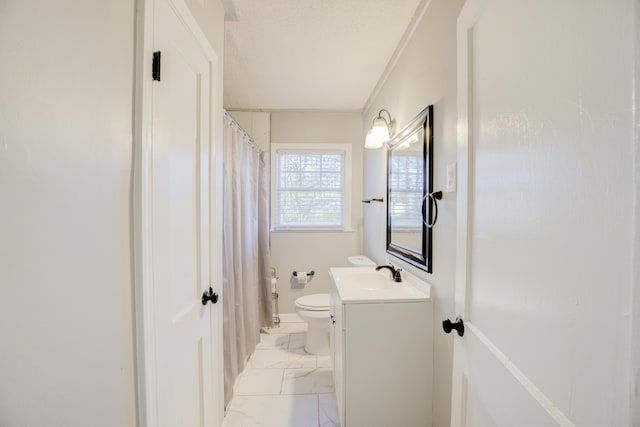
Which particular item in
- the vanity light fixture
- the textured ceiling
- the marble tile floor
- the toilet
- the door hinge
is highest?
the textured ceiling

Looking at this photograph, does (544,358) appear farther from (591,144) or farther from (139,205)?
(139,205)

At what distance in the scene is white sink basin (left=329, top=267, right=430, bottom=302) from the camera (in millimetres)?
1415

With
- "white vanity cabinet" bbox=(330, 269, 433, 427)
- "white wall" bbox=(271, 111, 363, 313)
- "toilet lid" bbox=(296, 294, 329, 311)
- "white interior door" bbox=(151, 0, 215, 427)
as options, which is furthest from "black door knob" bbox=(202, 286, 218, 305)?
"white wall" bbox=(271, 111, 363, 313)

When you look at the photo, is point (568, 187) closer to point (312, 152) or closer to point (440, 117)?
point (440, 117)

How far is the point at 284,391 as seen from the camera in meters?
1.84

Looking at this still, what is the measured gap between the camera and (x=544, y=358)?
0.48 m

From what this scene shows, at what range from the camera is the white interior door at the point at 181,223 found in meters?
0.80

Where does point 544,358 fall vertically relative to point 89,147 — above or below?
below

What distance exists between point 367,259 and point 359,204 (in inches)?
28.6

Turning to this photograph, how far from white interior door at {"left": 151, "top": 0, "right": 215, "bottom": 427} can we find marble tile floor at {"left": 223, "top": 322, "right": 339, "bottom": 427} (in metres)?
0.46

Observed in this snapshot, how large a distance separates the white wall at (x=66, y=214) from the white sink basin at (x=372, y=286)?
41.5 inches

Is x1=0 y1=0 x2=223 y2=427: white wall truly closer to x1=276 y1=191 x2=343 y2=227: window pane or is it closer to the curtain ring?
the curtain ring

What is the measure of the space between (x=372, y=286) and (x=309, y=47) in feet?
6.08

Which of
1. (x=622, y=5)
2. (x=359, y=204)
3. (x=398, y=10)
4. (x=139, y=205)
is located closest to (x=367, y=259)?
(x=359, y=204)
